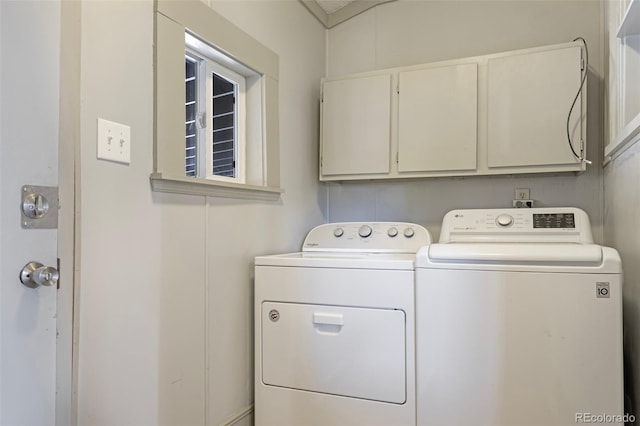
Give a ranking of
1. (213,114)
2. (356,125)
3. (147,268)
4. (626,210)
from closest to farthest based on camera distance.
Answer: (147,268) → (626,210) → (213,114) → (356,125)

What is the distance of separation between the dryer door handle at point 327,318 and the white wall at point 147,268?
0.34 metres

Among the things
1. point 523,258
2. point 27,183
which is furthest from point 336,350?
point 27,183

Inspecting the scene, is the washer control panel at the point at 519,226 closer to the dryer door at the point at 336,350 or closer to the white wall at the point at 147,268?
the dryer door at the point at 336,350

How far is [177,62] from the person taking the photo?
1390 mm

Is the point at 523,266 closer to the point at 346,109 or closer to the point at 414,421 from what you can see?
the point at 414,421

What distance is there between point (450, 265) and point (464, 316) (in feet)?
0.59

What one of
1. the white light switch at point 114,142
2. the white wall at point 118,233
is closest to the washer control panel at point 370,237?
the white wall at point 118,233

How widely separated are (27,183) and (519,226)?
1.82 m

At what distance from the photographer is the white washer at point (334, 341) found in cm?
153

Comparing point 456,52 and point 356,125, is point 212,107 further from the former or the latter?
point 456,52

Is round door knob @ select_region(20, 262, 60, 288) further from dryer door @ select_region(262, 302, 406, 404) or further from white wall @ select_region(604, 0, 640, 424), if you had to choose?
white wall @ select_region(604, 0, 640, 424)

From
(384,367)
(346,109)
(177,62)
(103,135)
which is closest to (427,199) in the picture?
(346,109)

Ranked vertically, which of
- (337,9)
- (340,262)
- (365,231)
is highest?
(337,9)

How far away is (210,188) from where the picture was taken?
155 centimetres
